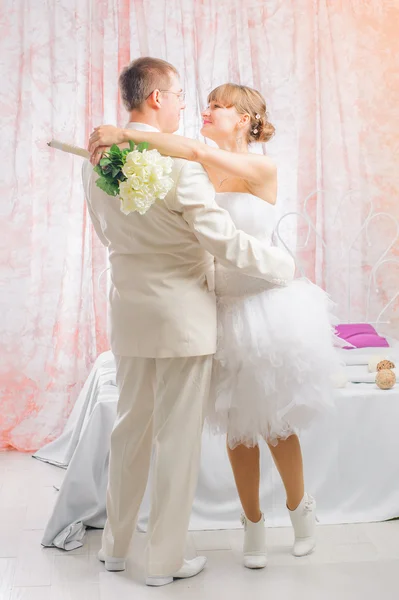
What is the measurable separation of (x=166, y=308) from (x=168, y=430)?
0.38 metres

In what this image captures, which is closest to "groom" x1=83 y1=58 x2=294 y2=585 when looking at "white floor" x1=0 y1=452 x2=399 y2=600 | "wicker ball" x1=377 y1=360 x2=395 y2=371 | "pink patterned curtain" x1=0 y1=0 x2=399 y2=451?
"white floor" x1=0 y1=452 x2=399 y2=600

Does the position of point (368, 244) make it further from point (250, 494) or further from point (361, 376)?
point (250, 494)

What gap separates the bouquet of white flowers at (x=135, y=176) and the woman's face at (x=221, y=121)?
57 cm

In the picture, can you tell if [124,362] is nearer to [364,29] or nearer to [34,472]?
[34,472]

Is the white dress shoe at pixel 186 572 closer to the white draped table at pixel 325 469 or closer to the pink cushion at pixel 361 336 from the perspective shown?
the white draped table at pixel 325 469

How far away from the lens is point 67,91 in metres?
4.76

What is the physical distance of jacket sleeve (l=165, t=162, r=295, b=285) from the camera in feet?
8.32

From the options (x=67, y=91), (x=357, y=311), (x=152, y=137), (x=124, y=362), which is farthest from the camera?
(x=357, y=311)

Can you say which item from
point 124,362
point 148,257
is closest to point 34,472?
point 124,362

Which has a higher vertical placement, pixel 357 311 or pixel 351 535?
pixel 357 311

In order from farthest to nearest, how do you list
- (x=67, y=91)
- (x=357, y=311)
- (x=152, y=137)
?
(x=357, y=311), (x=67, y=91), (x=152, y=137)

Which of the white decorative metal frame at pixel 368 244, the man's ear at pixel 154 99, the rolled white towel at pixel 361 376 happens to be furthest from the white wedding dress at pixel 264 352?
the white decorative metal frame at pixel 368 244

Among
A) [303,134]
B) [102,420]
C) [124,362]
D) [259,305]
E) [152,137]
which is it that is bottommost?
[102,420]

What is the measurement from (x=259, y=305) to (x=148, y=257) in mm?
404
